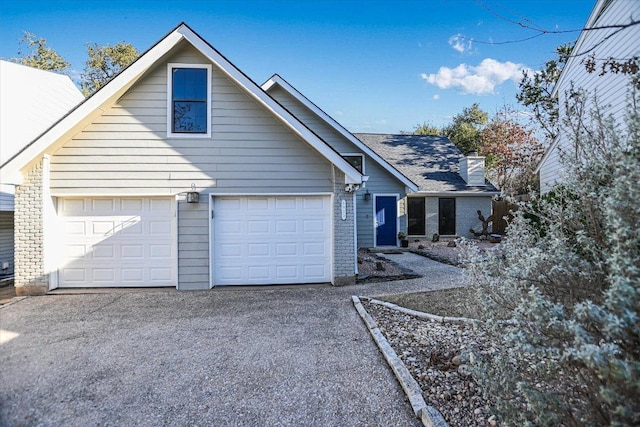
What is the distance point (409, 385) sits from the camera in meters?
3.20

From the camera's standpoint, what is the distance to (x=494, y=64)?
14.9 m

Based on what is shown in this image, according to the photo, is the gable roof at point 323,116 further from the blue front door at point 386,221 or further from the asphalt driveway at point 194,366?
the asphalt driveway at point 194,366

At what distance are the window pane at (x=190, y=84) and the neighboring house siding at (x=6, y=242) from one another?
7.14 m

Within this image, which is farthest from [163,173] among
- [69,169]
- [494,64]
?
[494,64]

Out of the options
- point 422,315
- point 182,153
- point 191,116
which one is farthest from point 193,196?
point 422,315

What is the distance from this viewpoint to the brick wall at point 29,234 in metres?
6.90

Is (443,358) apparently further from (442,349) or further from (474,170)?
(474,170)

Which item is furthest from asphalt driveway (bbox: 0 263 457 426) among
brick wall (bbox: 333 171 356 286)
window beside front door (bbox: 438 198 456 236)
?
window beside front door (bbox: 438 198 456 236)

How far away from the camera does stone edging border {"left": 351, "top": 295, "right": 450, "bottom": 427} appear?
2693mm

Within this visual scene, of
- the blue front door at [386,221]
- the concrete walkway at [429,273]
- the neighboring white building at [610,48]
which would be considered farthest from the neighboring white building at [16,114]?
the neighboring white building at [610,48]

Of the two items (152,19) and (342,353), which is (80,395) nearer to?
(342,353)

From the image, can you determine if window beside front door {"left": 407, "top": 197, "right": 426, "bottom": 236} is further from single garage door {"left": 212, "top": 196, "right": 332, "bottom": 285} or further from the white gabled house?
single garage door {"left": 212, "top": 196, "right": 332, "bottom": 285}

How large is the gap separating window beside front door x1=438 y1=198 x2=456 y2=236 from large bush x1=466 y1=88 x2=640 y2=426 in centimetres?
1314

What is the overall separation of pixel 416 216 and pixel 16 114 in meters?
15.2
